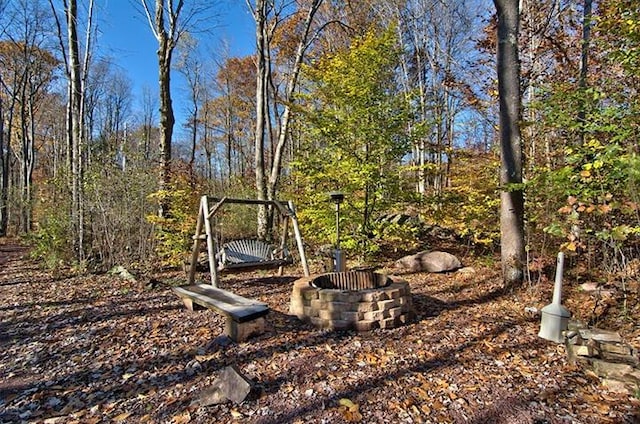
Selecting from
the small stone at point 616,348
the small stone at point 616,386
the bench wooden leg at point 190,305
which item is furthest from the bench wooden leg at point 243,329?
the small stone at point 616,348

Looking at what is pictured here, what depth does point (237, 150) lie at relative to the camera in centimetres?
2375

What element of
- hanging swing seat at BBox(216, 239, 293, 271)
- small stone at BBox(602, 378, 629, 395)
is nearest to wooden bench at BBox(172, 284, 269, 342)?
hanging swing seat at BBox(216, 239, 293, 271)

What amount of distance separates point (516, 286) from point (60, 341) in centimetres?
516

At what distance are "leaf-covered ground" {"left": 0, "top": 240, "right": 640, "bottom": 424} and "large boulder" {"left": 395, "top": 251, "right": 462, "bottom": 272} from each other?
1.67 metres

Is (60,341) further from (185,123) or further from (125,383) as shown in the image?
(185,123)

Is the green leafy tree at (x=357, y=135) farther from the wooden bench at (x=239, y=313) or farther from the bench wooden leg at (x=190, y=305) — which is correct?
the wooden bench at (x=239, y=313)

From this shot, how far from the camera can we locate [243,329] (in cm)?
319

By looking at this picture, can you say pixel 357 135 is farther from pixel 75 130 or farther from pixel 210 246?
pixel 75 130

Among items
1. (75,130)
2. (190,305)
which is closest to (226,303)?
(190,305)

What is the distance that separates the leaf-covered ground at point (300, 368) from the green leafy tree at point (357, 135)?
7.23ft

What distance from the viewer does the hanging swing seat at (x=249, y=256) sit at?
465 cm

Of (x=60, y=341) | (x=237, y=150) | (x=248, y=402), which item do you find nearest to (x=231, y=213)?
(x=60, y=341)

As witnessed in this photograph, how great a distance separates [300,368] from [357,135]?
13.5ft

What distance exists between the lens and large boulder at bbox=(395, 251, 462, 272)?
617 cm
